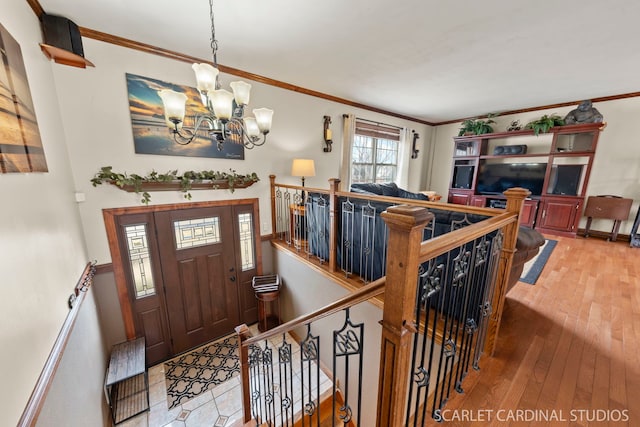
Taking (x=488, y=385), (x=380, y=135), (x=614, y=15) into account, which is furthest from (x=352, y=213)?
(x=380, y=135)

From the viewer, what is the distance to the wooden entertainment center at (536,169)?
4.25 metres

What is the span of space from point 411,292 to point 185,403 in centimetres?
311

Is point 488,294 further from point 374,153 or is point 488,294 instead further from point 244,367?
point 374,153

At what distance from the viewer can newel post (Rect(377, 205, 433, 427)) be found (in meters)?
0.67

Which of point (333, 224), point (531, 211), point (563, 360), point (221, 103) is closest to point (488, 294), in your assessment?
point (563, 360)

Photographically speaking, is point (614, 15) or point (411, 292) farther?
point (614, 15)

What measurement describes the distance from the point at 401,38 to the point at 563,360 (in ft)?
9.53

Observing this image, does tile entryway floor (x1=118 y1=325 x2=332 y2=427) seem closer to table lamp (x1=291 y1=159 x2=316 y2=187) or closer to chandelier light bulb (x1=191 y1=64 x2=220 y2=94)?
table lamp (x1=291 y1=159 x2=316 y2=187)

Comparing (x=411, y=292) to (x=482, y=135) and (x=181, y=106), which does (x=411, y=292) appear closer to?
(x=181, y=106)

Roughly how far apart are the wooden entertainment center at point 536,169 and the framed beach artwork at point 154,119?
5597mm

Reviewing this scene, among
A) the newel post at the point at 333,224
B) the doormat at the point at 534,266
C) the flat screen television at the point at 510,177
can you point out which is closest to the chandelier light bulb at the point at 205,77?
the newel post at the point at 333,224

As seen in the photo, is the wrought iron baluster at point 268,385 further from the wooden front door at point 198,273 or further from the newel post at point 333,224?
the wooden front door at point 198,273

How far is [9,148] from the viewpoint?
44.6 inches

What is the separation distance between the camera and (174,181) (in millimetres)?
2758
